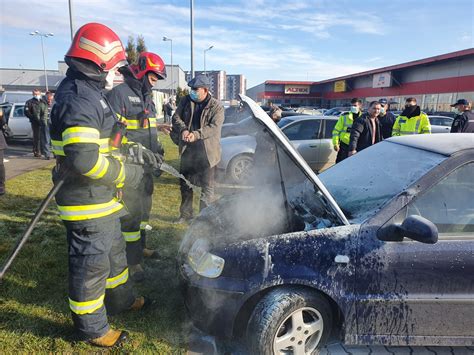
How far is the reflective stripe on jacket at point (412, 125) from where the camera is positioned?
650 centimetres

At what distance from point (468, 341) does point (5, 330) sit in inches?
131

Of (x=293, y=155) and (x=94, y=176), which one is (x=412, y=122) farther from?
(x=94, y=176)

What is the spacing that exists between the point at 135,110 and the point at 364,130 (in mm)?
4535

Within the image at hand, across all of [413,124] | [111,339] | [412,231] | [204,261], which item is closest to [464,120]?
[413,124]

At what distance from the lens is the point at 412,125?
6.62 m

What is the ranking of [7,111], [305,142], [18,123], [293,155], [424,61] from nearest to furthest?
[293,155] → [305,142] → [18,123] → [7,111] → [424,61]

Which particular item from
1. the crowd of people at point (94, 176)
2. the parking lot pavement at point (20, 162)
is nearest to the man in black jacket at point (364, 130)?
the crowd of people at point (94, 176)

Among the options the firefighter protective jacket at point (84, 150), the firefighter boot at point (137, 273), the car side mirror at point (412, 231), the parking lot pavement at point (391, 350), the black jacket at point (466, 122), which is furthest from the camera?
the black jacket at point (466, 122)

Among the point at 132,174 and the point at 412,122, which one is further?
the point at 412,122

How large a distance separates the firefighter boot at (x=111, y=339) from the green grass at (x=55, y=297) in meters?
0.06

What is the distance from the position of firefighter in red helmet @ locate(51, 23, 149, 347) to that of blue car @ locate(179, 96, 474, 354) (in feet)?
2.16

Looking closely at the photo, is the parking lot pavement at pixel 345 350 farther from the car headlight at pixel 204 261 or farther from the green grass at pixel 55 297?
the car headlight at pixel 204 261

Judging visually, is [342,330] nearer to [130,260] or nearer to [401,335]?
[401,335]

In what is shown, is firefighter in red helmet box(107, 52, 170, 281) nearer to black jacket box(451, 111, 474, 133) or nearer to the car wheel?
the car wheel
